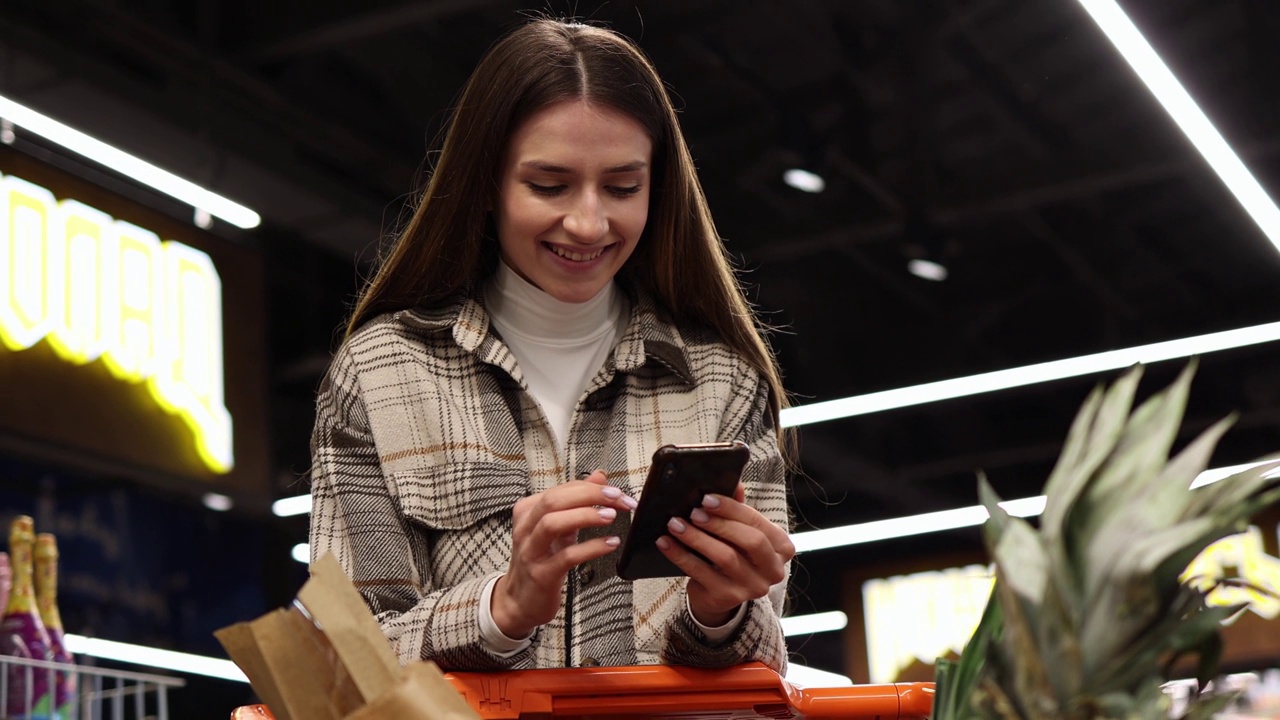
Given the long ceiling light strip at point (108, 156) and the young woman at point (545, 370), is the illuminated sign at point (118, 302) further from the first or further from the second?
the young woman at point (545, 370)

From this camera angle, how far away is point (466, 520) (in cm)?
184

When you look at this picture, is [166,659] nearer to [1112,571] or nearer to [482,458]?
[482,458]

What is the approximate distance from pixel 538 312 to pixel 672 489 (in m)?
0.62

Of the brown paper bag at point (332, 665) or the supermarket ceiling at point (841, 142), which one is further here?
the supermarket ceiling at point (841, 142)

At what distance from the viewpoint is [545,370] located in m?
2.03

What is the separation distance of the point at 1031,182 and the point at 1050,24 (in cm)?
165

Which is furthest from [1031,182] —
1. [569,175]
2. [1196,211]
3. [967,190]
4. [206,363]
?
[569,175]

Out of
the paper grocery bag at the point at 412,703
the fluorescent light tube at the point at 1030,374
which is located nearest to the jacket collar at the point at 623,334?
the paper grocery bag at the point at 412,703

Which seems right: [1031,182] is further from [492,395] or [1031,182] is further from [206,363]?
[492,395]

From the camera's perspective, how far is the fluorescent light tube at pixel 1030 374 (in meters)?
10.3

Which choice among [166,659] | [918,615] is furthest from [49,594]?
[918,615]

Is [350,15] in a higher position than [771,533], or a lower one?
higher

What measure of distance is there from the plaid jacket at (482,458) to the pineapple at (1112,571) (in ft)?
2.85

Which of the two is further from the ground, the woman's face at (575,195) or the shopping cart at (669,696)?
the woman's face at (575,195)
